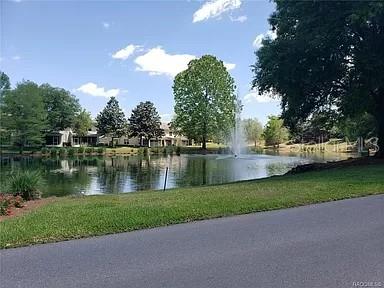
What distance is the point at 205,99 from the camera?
66.1 m

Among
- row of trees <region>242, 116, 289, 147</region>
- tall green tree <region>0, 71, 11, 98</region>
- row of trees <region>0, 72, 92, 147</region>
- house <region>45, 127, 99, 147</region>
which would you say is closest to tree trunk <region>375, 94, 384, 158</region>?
row of trees <region>0, 72, 92, 147</region>

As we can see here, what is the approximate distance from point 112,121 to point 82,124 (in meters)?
7.67

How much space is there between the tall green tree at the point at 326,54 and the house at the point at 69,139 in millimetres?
60209

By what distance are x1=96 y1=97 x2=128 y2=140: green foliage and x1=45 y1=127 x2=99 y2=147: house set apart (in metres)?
7.76

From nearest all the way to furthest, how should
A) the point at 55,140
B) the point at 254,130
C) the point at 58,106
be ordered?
the point at 58,106, the point at 55,140, the point at 254,130

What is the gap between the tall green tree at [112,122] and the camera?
76.6m

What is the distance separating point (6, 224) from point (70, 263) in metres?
3.06

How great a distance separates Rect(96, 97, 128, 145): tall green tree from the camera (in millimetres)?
76562

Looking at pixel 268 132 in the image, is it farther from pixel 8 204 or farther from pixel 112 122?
pixel 8 204

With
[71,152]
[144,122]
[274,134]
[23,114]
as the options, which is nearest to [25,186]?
[71,152]

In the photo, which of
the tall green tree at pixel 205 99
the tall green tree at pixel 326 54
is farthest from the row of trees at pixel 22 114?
the tall green tree at pixel 326 54

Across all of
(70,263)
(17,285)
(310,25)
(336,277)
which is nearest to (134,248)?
(70,263)

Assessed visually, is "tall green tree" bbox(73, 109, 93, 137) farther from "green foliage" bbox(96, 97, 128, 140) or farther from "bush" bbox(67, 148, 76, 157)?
"bush" bbox(67, 148, 76, 157)

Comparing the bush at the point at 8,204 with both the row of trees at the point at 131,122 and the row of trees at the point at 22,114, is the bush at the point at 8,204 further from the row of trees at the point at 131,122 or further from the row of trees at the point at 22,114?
the row of trees at the point at 131,122
